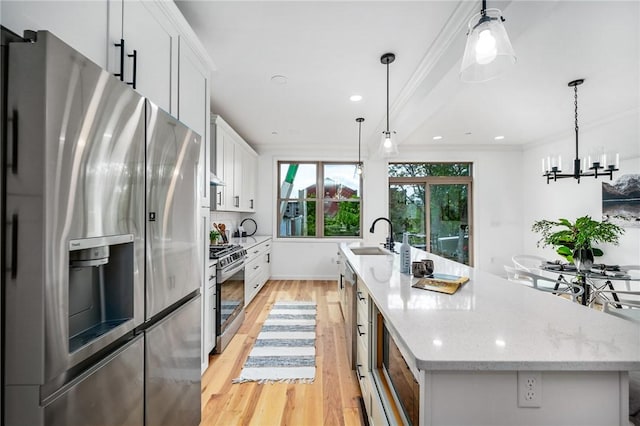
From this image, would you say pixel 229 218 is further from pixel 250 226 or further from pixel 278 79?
pixel 278 79

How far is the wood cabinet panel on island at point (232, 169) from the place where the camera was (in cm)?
363

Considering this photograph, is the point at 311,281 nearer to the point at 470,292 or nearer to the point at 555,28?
the point at 470,292

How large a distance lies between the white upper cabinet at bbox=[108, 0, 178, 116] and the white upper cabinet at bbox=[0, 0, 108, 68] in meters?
0.06

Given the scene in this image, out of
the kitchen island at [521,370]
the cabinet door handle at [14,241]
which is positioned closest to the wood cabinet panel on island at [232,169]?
the cabinet door handle at [14,241]

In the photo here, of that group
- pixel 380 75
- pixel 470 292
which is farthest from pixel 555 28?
pixel 470 292

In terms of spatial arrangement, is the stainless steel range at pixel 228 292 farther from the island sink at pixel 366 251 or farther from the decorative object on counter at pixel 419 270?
the decorative object on counter at pixel 419 270

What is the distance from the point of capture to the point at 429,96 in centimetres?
277

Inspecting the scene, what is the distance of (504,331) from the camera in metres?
1.03

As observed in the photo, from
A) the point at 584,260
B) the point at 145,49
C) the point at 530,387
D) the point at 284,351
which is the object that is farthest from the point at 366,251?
the point at 145,49

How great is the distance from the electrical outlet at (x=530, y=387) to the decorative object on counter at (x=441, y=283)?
0.66m

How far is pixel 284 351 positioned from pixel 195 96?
2269 millimetres

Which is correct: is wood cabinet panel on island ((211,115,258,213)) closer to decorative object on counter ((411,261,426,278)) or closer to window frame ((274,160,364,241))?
window frame ((274,160,364,241))

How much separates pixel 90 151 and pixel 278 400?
1.92m

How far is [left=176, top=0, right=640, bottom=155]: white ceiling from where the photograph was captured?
1.96 meters
